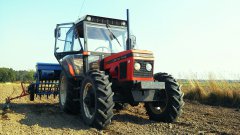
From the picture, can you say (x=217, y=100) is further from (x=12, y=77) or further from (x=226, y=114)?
(x=12, y=77)

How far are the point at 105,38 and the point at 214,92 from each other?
6.12m

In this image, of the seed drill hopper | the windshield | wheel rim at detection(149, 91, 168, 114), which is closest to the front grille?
wheel rim at detection(149, 91, 168, 114)

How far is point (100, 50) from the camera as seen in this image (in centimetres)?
821

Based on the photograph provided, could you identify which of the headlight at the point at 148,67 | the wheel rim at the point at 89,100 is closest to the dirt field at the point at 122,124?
the wheel rim at the point at 89,100

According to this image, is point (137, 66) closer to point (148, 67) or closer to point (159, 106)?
point (148, 67)

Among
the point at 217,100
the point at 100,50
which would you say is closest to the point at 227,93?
the point at 217,100

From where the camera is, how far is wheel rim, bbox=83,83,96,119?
22.9 feet

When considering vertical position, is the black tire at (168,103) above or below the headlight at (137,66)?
below

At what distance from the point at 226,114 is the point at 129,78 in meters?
3.64

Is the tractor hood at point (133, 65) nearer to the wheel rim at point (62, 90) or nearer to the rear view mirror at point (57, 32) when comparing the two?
the rear view mirror at point (57, 32)

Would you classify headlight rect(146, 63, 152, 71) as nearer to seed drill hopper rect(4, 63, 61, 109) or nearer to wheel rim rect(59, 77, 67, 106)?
wheel rim rect(59, 77, 67, 106)

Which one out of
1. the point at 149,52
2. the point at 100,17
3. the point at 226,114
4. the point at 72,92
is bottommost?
the point at 226,114

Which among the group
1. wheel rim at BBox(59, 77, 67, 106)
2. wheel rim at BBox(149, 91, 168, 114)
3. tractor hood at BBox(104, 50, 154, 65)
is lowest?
wheel rim at BBox(149, 91, 168, 114)

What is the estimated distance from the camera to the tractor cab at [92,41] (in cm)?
809
